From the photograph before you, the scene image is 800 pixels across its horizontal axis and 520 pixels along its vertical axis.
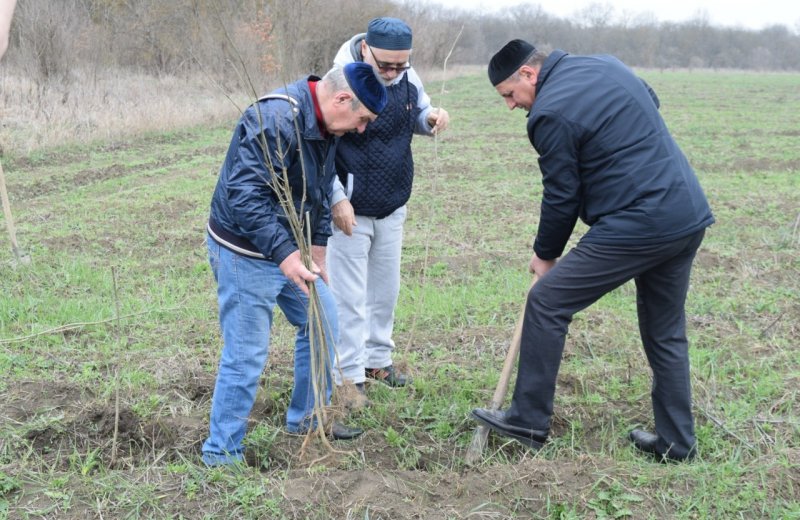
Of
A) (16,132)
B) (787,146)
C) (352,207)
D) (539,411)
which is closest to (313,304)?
(352,207)

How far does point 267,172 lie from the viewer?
3215 mm

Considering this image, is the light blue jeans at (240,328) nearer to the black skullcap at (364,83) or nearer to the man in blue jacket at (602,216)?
the black skullcap at (364,83)

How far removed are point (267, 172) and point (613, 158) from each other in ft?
4.93

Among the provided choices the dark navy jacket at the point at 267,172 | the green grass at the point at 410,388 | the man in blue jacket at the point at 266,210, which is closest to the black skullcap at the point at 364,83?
the man in blue jacket at the point at 266,210

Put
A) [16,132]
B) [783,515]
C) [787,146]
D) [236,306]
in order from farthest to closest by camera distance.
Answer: [787,146]
[16,132]
[236,306]
[783,515]

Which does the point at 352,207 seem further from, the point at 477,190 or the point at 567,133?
the point at 477,190

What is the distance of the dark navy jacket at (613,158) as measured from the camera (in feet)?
10.8

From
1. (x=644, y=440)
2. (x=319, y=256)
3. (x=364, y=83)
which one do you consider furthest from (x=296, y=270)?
(x=644, y=440)

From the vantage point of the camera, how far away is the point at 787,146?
53.5ft

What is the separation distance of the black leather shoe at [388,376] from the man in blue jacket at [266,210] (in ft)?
3.64

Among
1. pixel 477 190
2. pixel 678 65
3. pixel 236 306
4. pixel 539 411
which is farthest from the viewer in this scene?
pixel 678 65

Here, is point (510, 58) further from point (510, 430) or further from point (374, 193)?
point (510, 430)

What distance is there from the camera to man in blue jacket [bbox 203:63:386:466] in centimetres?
317

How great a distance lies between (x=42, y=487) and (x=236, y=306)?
1084 mm
